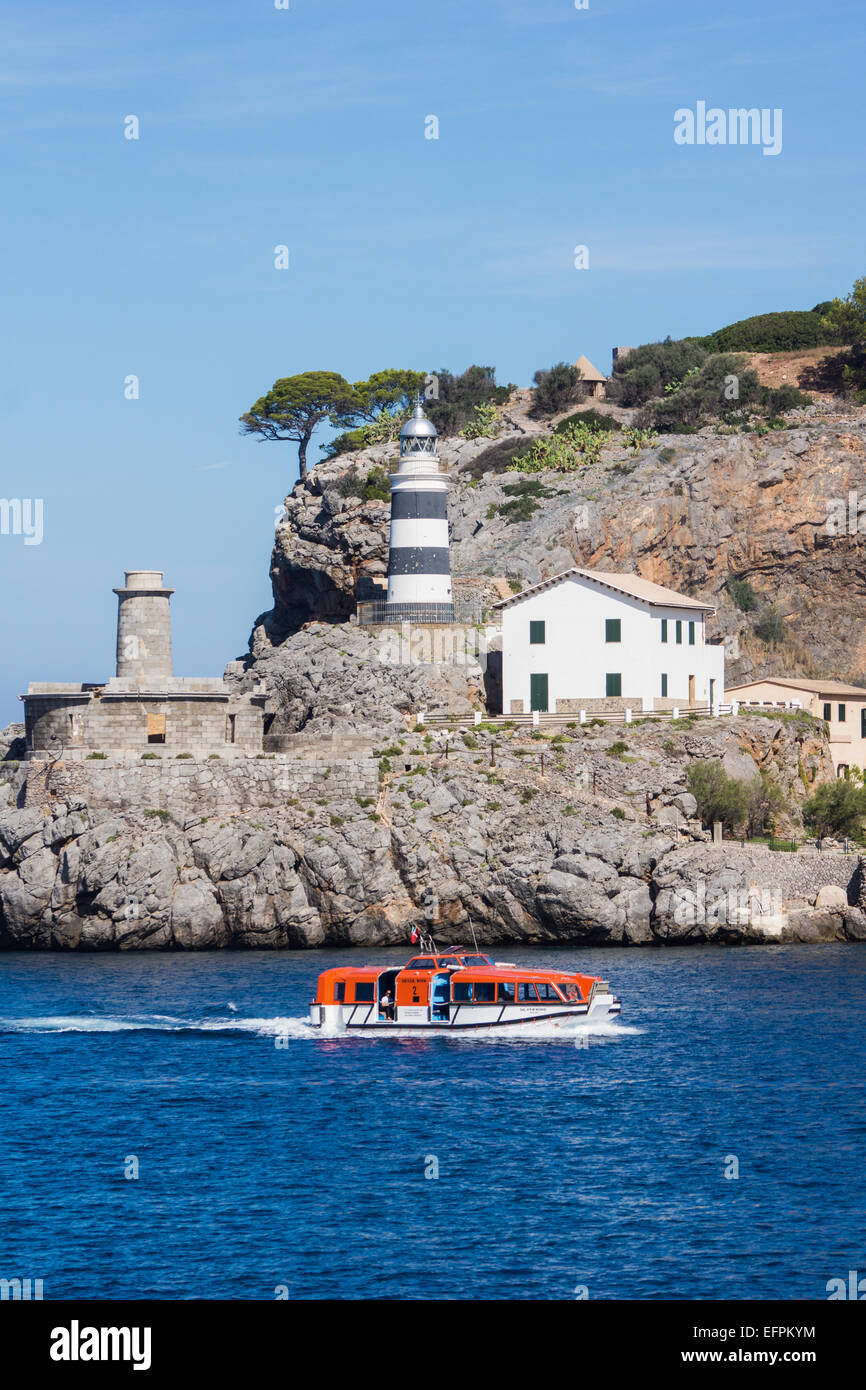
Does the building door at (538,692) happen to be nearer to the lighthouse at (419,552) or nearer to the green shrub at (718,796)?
the lighthouse at (419,552)

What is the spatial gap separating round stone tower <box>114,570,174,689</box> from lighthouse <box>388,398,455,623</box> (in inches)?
462

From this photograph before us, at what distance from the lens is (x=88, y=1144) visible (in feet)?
130

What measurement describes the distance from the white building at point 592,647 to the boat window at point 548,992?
26962 mm

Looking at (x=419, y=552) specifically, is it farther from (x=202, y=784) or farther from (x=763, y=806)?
(x=763, y=806)

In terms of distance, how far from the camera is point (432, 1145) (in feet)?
128

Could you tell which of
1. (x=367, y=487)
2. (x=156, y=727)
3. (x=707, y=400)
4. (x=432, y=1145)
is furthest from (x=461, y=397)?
(x=432, y=1145)

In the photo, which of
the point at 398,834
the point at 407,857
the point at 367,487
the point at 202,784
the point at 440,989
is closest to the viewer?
the point at 440,989

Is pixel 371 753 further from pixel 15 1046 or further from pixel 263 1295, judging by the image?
pixel 263 1295

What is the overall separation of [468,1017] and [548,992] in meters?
2.64

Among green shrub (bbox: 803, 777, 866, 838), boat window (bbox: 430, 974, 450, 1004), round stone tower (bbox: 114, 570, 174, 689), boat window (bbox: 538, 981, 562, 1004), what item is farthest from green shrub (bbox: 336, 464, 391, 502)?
boat window (bbox: 538, 981, 562, 1004)

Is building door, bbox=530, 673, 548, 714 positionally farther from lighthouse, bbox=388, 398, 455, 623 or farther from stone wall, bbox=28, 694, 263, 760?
stone wall, bbox=28, 694, 263, 760
